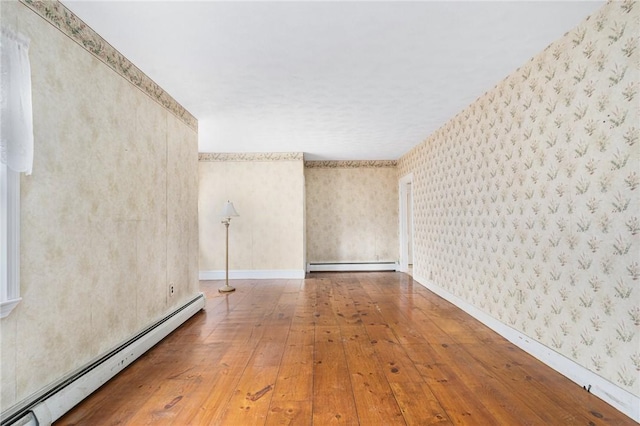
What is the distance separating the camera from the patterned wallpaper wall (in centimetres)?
170

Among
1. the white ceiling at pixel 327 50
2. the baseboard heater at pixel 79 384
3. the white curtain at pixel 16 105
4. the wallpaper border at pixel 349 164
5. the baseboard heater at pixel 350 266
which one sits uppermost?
the white ceiling at pixel 327 50

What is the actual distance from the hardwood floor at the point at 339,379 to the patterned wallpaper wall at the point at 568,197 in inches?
15.0

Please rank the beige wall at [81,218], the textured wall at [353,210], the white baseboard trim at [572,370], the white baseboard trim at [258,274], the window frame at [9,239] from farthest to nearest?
the textured wall at [353,210]
the white baseboard trim at [258,274]
the white baseboard trim at [572,370]
the beige wall at [81,218]
the window frame at [9,239]

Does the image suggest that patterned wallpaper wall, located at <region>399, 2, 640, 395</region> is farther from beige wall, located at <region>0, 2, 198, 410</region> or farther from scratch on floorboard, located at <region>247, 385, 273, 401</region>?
beige wall, located at <region>0, 2, 198, 410</region>

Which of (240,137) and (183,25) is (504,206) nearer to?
(183,25)

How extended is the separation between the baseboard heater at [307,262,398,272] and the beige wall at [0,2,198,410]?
403 cm

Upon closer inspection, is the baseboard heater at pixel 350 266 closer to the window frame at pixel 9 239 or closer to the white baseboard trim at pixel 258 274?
the white baseboard trim at pixel 258 274

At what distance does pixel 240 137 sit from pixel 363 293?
3.29 metres

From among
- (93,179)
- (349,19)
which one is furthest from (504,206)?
(93,179)

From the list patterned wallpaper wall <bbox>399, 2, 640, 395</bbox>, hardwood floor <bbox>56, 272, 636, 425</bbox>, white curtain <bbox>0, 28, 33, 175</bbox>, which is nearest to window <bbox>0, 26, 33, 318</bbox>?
white curtain <bbox>0, 28, 33, 175</bbox>

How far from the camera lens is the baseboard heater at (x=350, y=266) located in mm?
6685

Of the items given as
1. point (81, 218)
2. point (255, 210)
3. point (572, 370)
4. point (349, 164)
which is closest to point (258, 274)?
point (255, 210)

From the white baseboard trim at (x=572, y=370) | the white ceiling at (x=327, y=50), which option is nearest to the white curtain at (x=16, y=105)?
the white ceiling at (x=327, y=50)

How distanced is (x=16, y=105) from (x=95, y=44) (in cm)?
93
